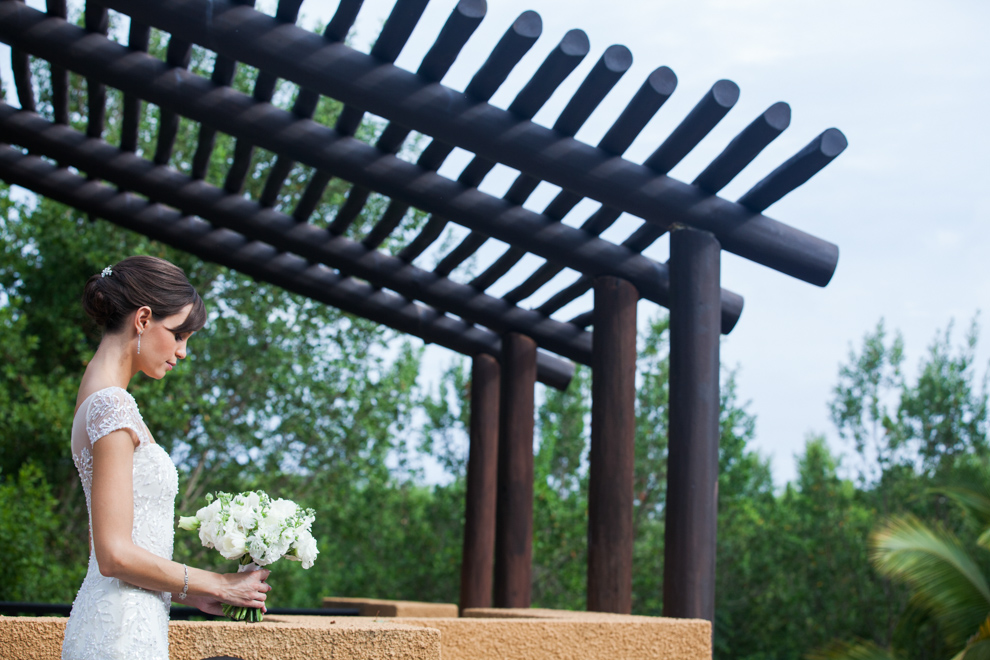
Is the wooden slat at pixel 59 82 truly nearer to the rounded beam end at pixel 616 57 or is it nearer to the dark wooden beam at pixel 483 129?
the dark wooden beam at pixel 483 129

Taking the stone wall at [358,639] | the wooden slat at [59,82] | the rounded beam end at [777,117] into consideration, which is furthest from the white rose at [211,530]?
the wooden slat at [59,82]

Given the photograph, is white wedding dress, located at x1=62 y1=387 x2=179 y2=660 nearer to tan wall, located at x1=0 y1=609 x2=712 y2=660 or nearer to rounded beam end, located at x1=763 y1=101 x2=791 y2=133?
tan wall, located at x1=0 y1=609 x2=712 y2=660

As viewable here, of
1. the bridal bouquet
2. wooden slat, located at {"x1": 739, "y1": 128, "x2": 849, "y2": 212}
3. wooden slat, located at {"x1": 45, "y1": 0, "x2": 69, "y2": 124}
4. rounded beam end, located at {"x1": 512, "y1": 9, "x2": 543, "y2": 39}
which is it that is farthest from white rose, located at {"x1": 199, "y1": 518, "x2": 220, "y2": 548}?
wooden slat, located at {"x1": 45, "y1": 0, "x2": 69, "y2": 124}

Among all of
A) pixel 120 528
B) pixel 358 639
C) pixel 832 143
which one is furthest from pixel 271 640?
pixel 832 143

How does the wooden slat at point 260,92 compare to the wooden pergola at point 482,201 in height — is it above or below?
above

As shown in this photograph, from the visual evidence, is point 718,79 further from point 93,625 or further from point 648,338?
point 648,338

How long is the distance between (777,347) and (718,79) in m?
16.9

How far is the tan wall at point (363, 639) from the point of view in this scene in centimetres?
297

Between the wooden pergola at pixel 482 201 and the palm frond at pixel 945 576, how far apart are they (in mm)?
3577

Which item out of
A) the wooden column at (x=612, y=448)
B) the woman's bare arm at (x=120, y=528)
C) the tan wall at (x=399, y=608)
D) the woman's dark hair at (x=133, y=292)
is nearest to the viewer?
the woman's bare arm at (x=120, y=528)

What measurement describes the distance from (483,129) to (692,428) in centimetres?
189

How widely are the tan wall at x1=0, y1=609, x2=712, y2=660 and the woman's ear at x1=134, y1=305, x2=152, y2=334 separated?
1290 millimetres

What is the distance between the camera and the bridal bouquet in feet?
7.38

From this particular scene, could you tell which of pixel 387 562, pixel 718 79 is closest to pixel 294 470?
pixel 387 562
